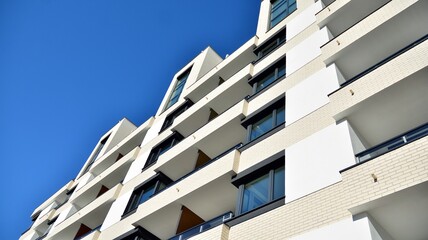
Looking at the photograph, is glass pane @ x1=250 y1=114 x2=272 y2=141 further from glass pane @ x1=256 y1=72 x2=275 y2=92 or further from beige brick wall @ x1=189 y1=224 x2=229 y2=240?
beige brick wall @ x1=189 y1=224 x2=229 y2=240

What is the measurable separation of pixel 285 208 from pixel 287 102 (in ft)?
18.5

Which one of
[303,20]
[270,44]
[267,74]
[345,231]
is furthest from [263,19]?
[345,231]

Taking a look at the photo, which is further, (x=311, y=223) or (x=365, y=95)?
(x=365, y=95)

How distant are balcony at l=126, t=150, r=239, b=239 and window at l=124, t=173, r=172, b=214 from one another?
185 cm

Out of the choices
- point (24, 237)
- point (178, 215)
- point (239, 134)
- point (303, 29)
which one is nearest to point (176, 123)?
point (239, 134)

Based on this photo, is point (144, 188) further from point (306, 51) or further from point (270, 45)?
point (306, 51)

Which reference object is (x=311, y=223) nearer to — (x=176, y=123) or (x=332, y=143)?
(x=332, y=143)

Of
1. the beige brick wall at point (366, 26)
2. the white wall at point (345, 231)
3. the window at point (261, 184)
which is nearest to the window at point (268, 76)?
the beige brick wall at point (366, 26)

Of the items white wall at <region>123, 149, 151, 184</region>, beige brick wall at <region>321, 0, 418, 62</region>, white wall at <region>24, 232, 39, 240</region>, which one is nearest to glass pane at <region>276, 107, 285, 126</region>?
beige brick wall at <region>321, 0, 418, 62</region>

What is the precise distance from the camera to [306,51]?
1658 cm

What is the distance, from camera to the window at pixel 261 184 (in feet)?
39.0

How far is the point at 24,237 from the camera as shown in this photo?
33188 millimetres

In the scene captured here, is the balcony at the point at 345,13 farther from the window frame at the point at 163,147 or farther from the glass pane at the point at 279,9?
the window frame at the point at 163,147

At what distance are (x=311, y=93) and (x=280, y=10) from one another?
13303mm
